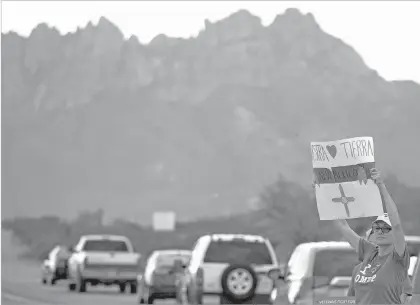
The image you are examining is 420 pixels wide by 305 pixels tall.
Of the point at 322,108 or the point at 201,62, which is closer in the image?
the point at 322,108

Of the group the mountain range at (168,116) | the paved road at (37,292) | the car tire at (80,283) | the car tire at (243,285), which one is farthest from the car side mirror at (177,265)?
the mountain range at (168,116)

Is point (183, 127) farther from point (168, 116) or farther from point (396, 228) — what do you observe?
point (396, 228)

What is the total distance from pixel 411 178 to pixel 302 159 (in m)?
35.8

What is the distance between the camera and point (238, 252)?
26.8 metres

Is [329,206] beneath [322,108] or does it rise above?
beneath

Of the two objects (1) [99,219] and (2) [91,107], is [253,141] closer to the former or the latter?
(2) [91,107]

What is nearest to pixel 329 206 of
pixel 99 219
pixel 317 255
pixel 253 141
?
pixel 317 255

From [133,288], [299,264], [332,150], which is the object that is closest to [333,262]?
[299,264]

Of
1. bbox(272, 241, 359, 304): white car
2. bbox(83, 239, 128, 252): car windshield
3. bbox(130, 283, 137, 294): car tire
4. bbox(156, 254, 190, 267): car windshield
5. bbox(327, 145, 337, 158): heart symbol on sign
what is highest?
bbox(83, 239, 128, 252): car windshield

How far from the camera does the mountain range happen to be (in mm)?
88250

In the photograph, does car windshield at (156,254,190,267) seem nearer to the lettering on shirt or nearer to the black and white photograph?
the black and white photograph

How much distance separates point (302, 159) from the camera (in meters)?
90.1

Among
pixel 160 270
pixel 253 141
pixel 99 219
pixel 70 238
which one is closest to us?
pixel 160 270

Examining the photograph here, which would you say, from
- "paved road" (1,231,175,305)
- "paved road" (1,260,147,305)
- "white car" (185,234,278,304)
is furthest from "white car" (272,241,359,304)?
"paved road" (1,260,147,305)
